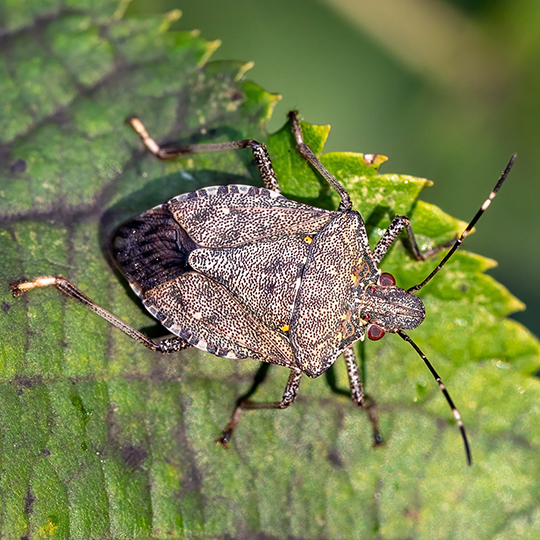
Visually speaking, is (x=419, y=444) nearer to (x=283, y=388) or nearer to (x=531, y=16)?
(x=283, y=388)

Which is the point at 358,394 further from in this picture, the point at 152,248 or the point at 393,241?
the point at 152,248

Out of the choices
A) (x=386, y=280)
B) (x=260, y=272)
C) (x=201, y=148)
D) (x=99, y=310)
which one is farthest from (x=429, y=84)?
(x=99, y=310)

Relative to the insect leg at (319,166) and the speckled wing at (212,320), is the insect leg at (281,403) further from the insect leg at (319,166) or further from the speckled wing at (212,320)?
the insect leg at (319,166)

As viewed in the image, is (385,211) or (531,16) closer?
(385,211)

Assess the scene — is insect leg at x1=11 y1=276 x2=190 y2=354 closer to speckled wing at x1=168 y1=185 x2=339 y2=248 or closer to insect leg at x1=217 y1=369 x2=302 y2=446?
insect leg at x1=217 y1=369 x2=302 y2=446

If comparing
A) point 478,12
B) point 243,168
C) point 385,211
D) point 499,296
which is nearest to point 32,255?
point 243,168

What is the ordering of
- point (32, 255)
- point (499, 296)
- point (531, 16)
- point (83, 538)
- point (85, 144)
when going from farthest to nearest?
point (531, 16) < point (499, 296) < point (85, 144) < point (32, 255) < point (83, 538)

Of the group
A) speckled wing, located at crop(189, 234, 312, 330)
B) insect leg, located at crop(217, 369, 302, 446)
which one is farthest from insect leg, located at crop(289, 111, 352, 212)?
insect leg, located at crop(217, 369, 302, 446)
